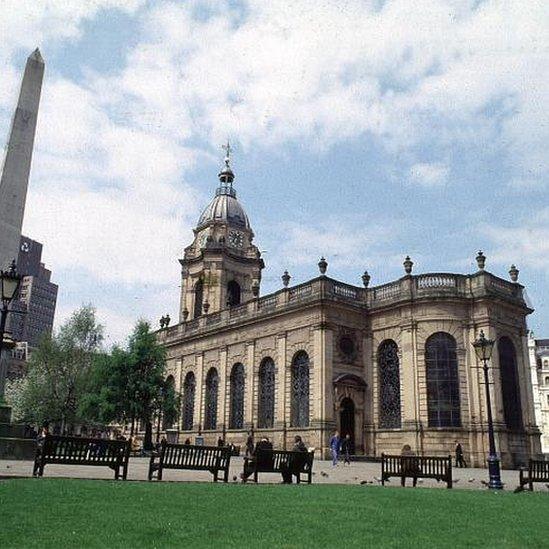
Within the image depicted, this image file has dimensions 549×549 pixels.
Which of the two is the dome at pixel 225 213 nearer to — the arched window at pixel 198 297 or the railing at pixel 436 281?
the arched window at pixel 198 297

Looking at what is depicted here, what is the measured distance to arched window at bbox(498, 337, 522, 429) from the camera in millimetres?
33469

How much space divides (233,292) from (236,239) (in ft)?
16.0

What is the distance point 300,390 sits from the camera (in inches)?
1438

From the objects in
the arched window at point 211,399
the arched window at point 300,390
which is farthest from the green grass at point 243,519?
the arched window at point 211,399

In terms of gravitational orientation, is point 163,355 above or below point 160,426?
above

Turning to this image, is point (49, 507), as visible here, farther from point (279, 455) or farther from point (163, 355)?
point (163, 355)

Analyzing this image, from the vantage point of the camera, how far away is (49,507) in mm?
Answer: 7414

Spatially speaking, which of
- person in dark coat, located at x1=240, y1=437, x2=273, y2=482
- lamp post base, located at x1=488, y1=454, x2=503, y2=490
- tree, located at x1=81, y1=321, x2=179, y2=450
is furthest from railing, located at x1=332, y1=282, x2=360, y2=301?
person in dark coat, located at x1=240, y1=437, x2=273, y2=482

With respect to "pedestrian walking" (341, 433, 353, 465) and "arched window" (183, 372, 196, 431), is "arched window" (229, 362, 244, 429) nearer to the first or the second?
"arched window" (183, 372, 196, 431)

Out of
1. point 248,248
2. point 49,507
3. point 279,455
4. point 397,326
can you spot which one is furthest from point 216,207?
point 49,507

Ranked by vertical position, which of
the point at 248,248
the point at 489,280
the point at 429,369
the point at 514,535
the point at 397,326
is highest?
the point at 248,248

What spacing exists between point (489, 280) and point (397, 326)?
19.2ft

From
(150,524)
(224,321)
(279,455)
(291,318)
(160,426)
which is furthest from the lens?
(160,426)

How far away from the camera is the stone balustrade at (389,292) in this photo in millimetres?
33719
